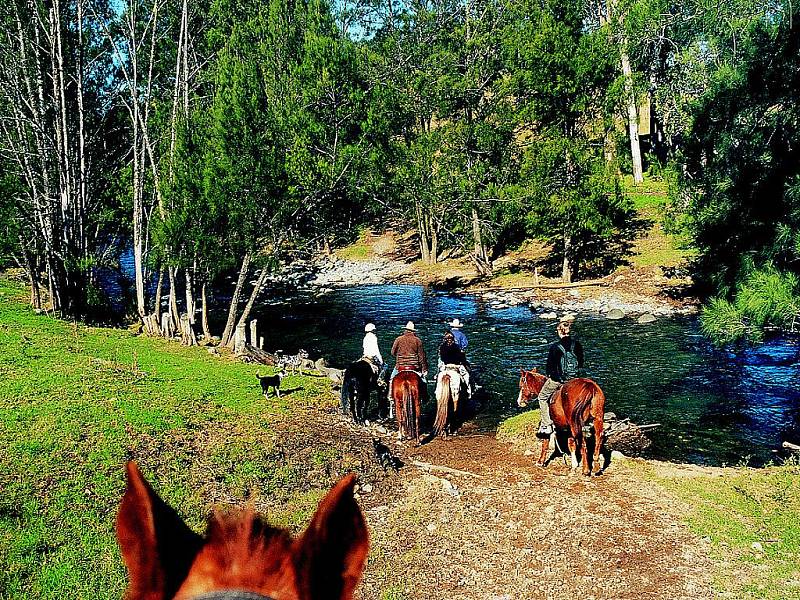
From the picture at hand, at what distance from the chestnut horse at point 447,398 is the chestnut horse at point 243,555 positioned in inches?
508

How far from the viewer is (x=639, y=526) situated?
935 cm

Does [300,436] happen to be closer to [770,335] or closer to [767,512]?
[767,512]

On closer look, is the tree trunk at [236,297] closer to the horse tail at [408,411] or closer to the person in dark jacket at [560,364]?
the horse tail at [408,411]

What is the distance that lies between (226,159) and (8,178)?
24.2 feet

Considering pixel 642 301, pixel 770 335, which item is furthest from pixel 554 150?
pixel 770 335

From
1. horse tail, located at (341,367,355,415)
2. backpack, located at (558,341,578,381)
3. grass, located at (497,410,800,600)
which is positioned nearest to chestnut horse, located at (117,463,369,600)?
grass, located at (497,410,800,600)

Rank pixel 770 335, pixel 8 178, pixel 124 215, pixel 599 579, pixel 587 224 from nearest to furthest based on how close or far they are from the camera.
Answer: pixel 599 579, pixel 770 335, pixel 8 178, pixel 124 215, pixel 587 224

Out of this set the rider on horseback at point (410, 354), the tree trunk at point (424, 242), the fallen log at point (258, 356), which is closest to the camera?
the rider on horseback at point (410, 354)

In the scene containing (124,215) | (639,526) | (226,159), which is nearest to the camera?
(639,526)

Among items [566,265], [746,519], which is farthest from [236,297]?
[566,265]

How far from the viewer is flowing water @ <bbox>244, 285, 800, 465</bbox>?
14086mm

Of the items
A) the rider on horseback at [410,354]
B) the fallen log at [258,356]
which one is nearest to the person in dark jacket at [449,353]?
the rider on horseback at [410,354]

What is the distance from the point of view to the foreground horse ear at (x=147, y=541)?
1.09 metres

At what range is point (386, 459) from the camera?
466 inches
